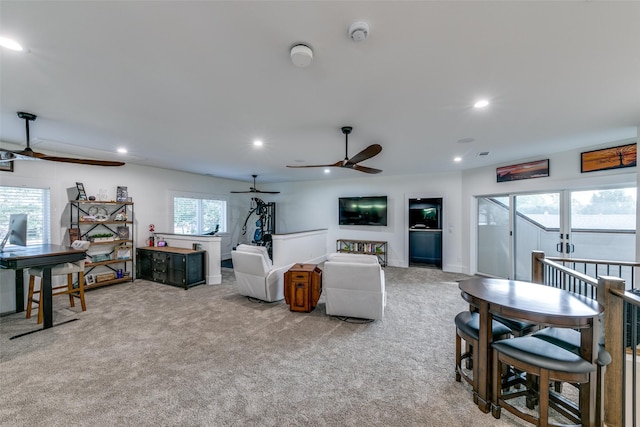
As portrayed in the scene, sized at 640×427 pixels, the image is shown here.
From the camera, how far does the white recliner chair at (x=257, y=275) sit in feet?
12.9

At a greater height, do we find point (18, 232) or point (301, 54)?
point (301, 54)

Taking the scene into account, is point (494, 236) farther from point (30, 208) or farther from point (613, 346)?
point (30, 208)

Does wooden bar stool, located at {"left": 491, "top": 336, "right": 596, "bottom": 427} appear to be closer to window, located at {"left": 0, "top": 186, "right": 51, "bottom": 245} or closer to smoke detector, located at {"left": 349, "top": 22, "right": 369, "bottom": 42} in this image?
smoke detector, located at {"left": 349, "top": 22, "right": 369, "bottom": 42}

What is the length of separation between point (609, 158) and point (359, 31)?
4.67m

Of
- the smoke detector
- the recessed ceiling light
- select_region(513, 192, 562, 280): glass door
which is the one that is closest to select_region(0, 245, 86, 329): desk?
the recessed ceiling light

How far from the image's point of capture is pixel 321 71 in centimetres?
193

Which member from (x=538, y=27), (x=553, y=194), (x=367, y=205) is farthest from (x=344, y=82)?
(x=367, y=205)

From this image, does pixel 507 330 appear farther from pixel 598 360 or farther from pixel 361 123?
pixel 361 123

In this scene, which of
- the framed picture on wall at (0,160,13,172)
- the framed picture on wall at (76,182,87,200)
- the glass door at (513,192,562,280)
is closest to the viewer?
the framed picture on wall at (0,160,13,172)

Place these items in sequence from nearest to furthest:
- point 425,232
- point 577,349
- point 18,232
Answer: point 577,349
point 18,232
point 425,232

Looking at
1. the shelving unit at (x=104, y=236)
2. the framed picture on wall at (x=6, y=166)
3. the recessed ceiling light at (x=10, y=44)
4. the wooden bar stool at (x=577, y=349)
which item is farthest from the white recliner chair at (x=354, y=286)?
the framed picture on wall at (x=6, y=166)

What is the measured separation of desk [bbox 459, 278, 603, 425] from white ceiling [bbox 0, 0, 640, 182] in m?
1.74

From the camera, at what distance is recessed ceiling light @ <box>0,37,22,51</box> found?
1.58 m

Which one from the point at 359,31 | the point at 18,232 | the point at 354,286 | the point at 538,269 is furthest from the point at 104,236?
the point at 538,269
